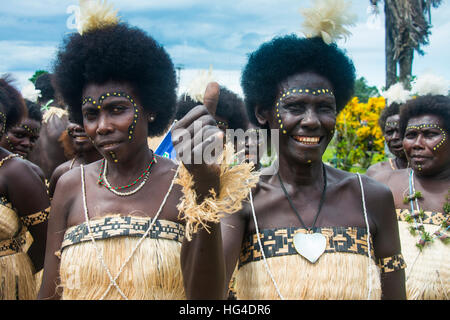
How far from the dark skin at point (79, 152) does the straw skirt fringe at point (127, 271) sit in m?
2.76

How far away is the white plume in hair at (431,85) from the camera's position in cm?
428

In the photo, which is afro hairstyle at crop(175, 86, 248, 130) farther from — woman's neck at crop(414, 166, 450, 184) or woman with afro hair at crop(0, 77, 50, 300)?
woman's neck at crop(414, 166, 450, 184)

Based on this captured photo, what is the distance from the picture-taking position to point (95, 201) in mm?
Answer: 2381

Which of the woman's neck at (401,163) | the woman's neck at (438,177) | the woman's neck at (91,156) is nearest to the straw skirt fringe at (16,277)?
the woman's neck at (91,156)

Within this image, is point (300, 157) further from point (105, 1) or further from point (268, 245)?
point (105, 1)

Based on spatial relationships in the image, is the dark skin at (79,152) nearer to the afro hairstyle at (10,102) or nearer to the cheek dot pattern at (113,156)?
the afro hairstyle at (10,102)

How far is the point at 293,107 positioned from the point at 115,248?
1.18 metres

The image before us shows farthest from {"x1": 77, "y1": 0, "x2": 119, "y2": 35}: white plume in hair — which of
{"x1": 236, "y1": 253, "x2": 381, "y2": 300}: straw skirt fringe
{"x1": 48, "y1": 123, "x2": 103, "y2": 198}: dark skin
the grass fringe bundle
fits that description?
{"x1": 48, "y1": 123, "x2": 103, "y2": 198}: dark skin

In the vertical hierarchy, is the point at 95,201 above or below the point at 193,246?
above

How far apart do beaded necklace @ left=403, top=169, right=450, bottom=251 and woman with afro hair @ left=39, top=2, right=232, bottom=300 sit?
2.11 metres

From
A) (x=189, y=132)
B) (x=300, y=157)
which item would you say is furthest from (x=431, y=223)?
(x=189, y=132)

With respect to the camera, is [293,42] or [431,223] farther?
[431,223]

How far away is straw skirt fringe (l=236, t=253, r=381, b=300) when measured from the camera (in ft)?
7.10

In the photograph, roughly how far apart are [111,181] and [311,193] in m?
1.11
